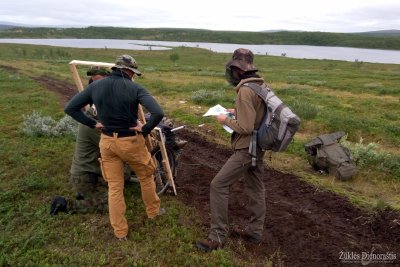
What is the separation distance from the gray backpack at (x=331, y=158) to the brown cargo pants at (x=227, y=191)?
3.51 metres

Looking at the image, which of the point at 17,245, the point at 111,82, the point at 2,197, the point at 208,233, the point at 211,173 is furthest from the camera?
the point at 211,173

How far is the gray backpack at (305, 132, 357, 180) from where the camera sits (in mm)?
8150

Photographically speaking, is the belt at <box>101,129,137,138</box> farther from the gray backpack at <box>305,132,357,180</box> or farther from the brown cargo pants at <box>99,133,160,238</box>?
the gray backpack at <box>305,132,357,180</box>

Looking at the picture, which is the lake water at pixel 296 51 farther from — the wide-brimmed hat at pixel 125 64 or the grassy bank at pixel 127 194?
the wide-brimmed hat at pixel 125 64

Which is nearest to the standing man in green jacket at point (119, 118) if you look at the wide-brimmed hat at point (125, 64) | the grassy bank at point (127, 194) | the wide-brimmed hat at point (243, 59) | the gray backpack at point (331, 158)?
the wide-brimmed hat at point (125, 64)

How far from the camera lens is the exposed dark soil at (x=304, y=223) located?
5215 mm

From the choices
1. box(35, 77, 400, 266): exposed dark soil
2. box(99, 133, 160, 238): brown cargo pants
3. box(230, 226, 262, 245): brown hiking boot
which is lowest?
box(35, 77, 400, 266): exposed dark soil

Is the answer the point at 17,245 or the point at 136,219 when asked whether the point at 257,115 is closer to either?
the point at 136,219

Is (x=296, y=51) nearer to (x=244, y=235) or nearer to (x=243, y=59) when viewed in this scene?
(x=244, y=235)

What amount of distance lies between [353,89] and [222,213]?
2113cm

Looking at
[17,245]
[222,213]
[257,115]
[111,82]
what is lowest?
[17,245]

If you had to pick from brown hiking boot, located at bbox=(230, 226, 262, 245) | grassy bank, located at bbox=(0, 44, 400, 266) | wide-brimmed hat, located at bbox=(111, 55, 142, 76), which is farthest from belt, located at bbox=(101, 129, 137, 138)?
brown hiking boot, located at bbox=(230, 226, 262, 245)

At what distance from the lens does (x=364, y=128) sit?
1188 centimetres

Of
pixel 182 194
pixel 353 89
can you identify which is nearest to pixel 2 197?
pixel 182 194
